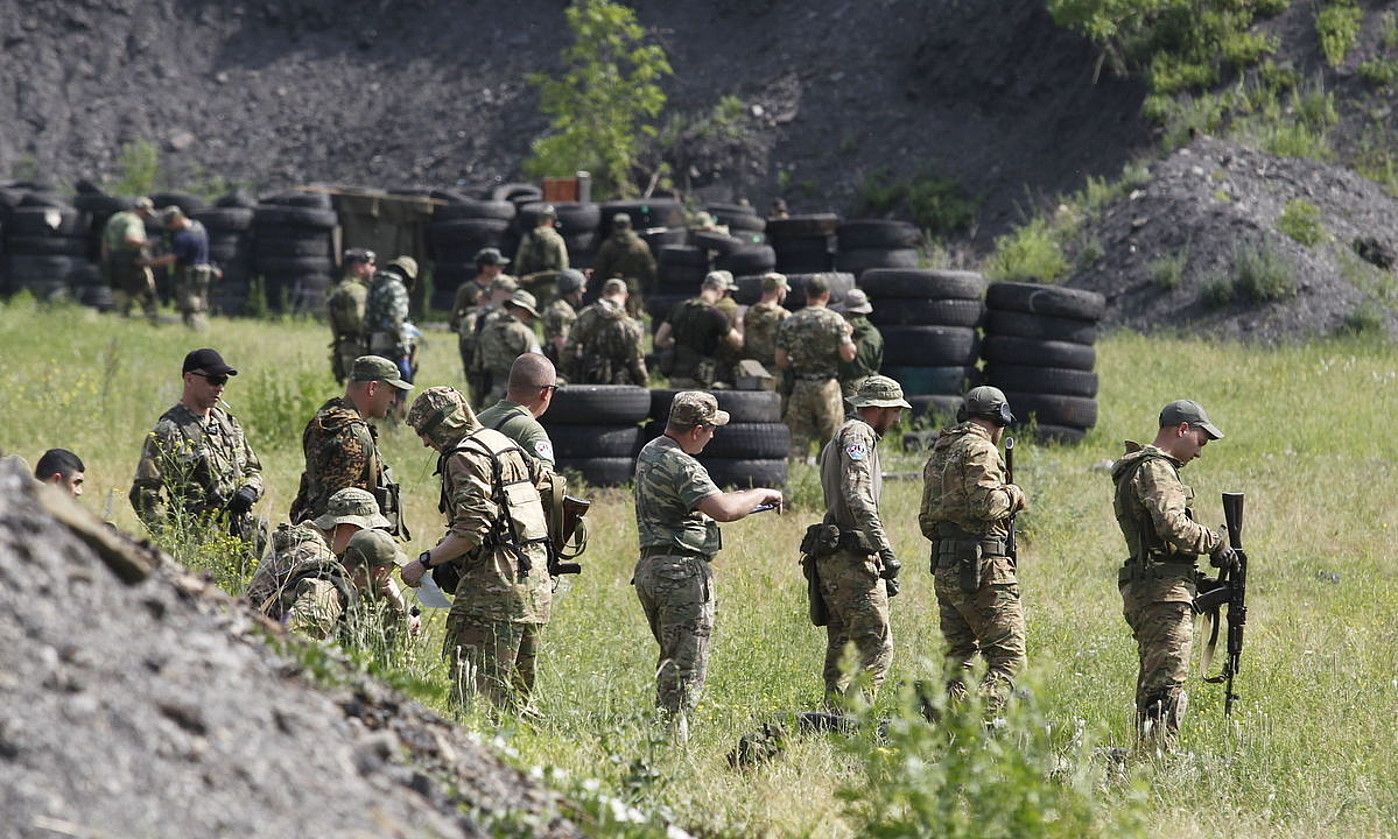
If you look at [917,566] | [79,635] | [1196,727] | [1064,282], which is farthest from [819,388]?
[79,635]

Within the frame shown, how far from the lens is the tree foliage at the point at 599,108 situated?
29609 millimetres

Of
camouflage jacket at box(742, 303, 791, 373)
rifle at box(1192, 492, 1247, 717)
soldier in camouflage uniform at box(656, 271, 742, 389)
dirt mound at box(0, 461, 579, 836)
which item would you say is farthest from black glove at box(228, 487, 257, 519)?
camouflage jacket at box(742, 303, 791, 373)

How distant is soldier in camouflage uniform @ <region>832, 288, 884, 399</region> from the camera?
13156 millimetres

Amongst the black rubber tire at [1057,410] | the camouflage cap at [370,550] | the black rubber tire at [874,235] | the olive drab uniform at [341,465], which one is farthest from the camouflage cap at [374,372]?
the black rubber tire at [874,235]

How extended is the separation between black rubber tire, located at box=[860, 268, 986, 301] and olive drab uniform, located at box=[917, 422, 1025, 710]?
684 centimetres

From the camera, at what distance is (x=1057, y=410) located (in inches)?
569

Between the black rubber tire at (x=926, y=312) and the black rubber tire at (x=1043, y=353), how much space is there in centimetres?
33

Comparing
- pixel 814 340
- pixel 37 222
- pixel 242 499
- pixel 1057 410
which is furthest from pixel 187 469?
pixel 37 222

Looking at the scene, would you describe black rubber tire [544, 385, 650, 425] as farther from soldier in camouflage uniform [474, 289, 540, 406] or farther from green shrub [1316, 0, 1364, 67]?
green shrub [1316, 0, 1364, 67]

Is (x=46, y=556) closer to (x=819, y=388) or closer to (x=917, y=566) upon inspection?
(x=917, y=566)

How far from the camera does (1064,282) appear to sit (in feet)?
66.8

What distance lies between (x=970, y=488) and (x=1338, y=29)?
63.5ft

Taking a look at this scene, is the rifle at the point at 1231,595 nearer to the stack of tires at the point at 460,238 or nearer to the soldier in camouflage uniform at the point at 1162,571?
the soldier in camouflage uniform at the point at 1162,571

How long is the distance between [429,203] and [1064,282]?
8.85 meters
